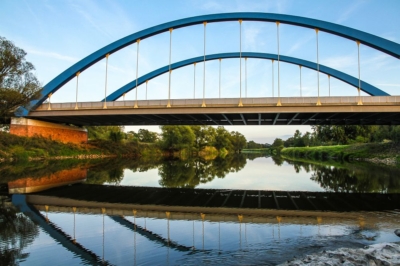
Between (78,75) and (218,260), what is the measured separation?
30125 mm

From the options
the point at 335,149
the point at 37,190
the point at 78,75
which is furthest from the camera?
the point at 335,149

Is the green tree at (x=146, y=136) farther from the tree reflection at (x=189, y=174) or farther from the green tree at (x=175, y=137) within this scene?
the tree reflection at (x=189, y=174)

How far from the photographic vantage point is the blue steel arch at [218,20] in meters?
23.0

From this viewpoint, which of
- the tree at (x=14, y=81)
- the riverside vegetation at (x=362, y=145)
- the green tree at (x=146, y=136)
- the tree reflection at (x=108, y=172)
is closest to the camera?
the tree reflection at (x=108, y=172)

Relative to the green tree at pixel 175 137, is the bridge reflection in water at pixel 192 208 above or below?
below

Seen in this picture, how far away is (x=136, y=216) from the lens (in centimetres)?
844

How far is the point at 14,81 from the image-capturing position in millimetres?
29016

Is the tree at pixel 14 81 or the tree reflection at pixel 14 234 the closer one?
the tree reflection at pixel 14 234

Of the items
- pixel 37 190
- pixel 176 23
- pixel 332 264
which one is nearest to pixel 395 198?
pixel 332 264

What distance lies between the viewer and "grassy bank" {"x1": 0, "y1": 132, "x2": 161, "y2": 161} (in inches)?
1091

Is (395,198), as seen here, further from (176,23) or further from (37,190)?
(176,23)

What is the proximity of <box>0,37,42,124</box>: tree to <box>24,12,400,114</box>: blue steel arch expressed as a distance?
112 cm

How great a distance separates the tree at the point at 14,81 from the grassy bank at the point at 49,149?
9.77ft

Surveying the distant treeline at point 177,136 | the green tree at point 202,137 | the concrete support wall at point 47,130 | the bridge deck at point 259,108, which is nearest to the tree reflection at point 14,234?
the bridge deck at point 259,108
